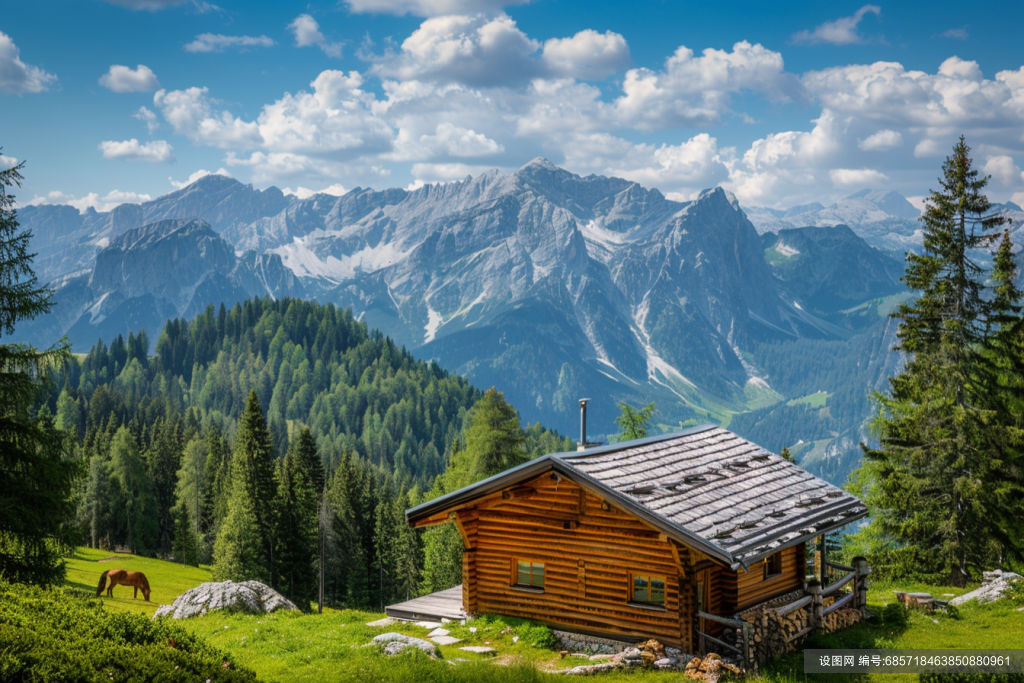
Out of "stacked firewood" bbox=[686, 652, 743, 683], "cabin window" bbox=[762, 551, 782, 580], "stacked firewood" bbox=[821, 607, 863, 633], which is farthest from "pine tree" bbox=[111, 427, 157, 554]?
"stacked firewood" bbox=[686, 652, 743, 683]

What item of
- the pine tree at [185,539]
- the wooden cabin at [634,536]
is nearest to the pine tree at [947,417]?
the wooden cabin at [634,536]

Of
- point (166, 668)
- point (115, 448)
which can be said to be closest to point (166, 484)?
point (115, 448)

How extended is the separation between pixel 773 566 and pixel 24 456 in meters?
22.5

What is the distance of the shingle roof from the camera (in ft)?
63.9

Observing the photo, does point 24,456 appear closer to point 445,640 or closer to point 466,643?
point 445,640

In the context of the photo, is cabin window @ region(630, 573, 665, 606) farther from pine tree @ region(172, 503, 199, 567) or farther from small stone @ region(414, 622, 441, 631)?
pine tree @ region(172, 503, 199, 567)

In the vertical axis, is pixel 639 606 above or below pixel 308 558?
above

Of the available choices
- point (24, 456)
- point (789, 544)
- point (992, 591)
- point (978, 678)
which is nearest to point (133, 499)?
point (24, 456)

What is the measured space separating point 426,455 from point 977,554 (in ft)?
553

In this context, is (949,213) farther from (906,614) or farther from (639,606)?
(639,606)

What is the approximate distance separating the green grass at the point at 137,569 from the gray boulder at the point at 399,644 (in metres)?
21.3

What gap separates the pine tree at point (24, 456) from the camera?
2184cm

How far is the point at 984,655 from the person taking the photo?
1827 cm

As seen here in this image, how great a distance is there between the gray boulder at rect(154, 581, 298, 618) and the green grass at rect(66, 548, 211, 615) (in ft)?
30.1
